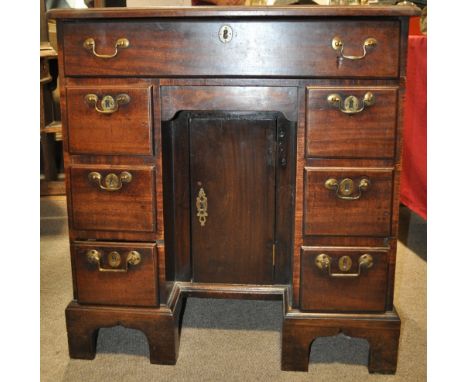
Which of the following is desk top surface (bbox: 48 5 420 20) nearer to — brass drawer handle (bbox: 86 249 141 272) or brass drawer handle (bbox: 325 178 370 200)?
brass drawer handle (bbox: 325 178 370 200)

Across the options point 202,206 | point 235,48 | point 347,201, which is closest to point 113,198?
point 202,206

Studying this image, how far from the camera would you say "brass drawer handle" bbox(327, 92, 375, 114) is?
126 cm

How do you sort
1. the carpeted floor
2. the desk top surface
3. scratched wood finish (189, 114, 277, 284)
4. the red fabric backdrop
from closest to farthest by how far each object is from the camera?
the desk top surface, the carpeted floor, scratched wood finish (189, 114, 277, 284), the red fabric backdrop

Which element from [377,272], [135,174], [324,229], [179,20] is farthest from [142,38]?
[377,272]

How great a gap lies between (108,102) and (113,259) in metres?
0.39

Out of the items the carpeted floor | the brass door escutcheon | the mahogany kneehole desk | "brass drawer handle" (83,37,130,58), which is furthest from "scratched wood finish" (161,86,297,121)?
the carpeted floor

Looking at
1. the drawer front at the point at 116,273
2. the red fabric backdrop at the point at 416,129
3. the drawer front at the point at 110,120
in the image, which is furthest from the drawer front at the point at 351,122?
the red fabric backdrop at the point at 416,129

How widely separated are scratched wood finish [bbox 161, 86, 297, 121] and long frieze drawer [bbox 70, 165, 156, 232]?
0.17m

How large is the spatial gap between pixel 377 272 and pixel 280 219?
34cm

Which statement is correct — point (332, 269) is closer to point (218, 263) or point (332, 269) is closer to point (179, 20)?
point (218, 263)

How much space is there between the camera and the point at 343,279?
53.8 inches

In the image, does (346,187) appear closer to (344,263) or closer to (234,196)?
(344,263)

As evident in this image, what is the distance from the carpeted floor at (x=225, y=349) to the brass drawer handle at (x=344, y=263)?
27 centimetres
